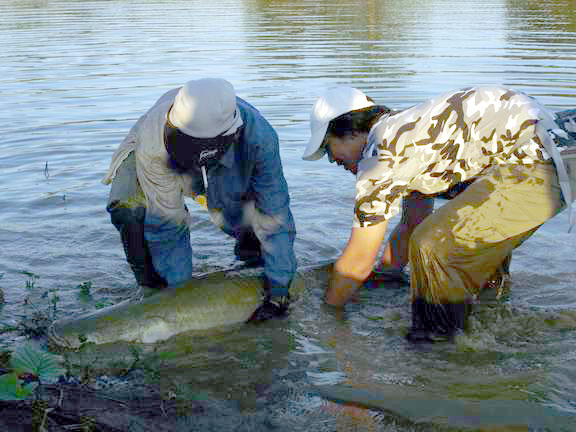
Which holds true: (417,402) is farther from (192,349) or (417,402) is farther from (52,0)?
(52,0)

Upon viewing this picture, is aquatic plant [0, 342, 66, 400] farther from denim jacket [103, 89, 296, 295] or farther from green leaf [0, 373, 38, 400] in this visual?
denim jacket [103, 89, 296, 295]

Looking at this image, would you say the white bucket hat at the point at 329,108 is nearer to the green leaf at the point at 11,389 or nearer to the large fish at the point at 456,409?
the large fish at the point at 456,409

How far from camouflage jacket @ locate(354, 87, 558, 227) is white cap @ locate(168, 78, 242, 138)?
82cm

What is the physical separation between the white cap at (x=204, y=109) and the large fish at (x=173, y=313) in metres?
1.22

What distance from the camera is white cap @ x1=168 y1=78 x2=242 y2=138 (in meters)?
3.80

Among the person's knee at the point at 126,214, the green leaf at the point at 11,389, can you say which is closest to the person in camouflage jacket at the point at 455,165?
the person's knee at the point at 126,214

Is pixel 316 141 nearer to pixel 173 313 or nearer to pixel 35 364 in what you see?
pixel 173 313

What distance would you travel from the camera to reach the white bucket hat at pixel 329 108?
408 centimetres

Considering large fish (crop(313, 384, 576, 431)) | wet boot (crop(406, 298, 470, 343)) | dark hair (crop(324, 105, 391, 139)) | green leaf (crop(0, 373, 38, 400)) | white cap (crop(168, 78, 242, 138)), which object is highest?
Answer: white cap (crop(168, 78, 242, 138))

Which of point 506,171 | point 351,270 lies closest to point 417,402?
point 351,270

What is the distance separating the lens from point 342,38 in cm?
1884

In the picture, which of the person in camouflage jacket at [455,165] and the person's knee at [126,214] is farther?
the person's knee at [126,214]

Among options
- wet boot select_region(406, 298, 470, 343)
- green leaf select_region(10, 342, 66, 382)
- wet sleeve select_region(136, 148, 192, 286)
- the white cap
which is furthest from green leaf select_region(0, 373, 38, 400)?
wet boot select_region(406, 298, 470, 343)

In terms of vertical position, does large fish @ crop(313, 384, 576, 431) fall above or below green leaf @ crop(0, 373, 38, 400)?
below
